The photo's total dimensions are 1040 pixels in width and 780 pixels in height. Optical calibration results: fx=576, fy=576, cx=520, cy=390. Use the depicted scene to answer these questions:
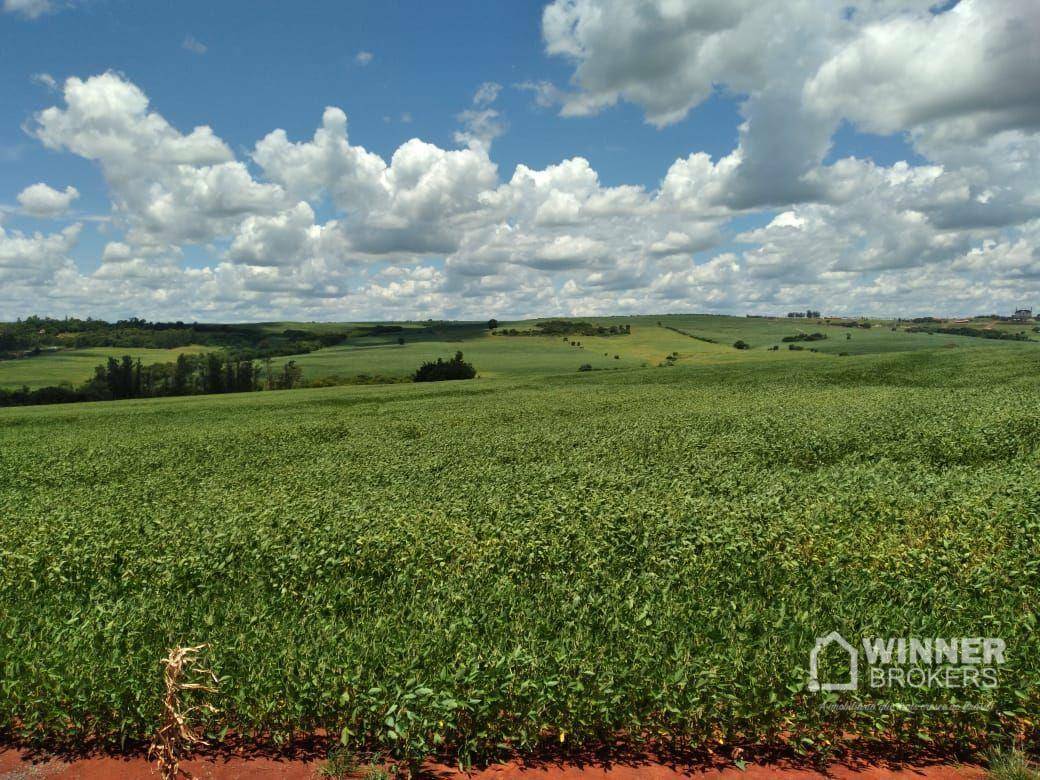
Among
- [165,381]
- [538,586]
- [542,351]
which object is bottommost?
[165,381]

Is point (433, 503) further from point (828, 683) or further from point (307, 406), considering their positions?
point (307, 406)

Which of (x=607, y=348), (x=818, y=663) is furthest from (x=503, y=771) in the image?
(x=607, y=348)

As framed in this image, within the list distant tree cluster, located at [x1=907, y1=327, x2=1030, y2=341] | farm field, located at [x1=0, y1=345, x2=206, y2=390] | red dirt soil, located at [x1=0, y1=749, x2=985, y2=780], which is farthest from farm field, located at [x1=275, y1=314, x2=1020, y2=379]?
red dirt soil, located at [x1=0, y1=749, x2=985, y2=780]

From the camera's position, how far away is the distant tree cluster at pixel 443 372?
393ft

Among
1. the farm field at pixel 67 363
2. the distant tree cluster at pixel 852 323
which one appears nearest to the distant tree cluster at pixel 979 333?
the distant tree cluster at pixel 852 323

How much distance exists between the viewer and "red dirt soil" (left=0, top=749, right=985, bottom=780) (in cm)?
690

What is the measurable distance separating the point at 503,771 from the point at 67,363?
7603 inches

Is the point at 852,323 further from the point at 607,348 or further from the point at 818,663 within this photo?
the point at 818,663

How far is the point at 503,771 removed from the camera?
7.14 metres

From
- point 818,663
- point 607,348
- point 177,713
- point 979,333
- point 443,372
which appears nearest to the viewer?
point 177,713

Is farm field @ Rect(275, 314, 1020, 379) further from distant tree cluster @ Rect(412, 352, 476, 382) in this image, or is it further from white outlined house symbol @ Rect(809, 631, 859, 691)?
white outlined house symbol @ Rect(809, 631, 859, 691)

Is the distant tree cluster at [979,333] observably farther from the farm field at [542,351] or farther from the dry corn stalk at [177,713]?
the dry corn stalk at [177,713]

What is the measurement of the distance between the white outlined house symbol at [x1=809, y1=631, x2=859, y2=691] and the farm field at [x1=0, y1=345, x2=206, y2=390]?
14887 cm

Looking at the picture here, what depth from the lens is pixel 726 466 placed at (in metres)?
22.7
